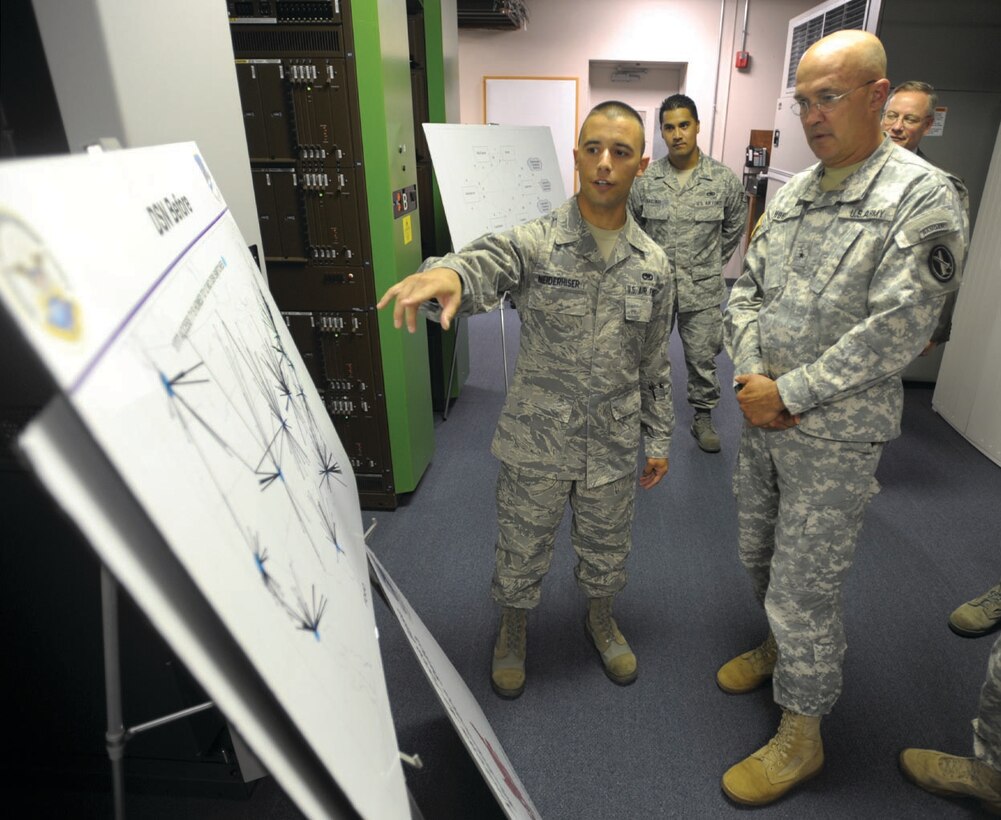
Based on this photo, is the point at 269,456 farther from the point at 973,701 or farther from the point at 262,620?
the point at 973,701

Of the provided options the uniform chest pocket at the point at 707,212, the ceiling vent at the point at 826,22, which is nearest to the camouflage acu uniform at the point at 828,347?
the uniform chest pocket at the point at 707,212

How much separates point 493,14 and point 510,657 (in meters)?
4.84

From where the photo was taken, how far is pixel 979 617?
186cm

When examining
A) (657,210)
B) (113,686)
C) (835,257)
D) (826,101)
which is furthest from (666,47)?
(113,686)

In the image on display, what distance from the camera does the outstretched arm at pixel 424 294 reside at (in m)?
0.93

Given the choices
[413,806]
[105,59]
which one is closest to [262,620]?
[413,806]

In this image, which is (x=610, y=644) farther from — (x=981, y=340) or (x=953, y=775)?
(x=981, y=340)

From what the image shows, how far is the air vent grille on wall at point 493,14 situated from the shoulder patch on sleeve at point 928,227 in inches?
170

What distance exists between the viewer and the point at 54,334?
0.92 ft

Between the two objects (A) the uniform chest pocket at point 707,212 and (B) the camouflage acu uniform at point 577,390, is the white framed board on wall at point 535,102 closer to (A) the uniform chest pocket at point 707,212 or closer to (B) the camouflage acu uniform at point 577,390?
(A) the uniform chest pocket at point 707,212

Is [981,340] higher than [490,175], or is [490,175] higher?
[490,175]

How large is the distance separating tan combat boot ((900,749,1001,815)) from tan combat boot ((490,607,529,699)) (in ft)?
3.03

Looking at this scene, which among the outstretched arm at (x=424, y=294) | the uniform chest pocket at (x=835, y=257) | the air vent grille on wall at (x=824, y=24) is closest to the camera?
the outstretched arm at (x=424, y=294)

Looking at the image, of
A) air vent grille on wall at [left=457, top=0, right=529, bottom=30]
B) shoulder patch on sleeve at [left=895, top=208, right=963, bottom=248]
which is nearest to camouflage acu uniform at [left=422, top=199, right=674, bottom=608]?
shoulder patch on sleeve at [left=895, top=208, right=963, bottom=248]
